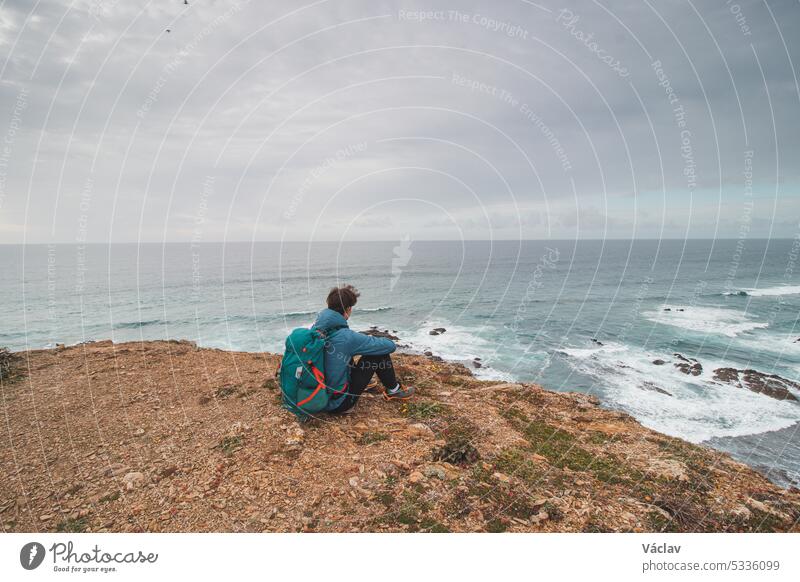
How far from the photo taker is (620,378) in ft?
70.8

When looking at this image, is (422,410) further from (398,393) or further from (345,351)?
(345,351)

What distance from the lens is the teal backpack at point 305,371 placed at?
537cm

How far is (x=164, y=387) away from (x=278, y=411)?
364 centimetres

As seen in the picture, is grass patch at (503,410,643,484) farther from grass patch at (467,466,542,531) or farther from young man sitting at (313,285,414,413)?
young man sitting at (313,285,414,413)

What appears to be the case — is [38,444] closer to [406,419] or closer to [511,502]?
[406,419]

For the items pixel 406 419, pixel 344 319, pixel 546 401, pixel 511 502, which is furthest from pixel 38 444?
pixel 546 401

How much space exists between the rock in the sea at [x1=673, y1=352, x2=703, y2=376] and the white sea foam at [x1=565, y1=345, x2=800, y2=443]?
1.11 feet

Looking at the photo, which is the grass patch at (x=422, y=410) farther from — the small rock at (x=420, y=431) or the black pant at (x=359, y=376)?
the black pant at (x=359, y=376)

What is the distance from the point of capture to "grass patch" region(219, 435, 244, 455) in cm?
529

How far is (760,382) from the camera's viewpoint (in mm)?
21359

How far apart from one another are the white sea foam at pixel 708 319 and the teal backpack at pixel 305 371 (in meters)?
41.7

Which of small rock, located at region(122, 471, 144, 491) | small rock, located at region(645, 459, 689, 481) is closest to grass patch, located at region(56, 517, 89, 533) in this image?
small rock, located at region(122, 471, 144, 491)

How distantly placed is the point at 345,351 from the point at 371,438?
1.47m

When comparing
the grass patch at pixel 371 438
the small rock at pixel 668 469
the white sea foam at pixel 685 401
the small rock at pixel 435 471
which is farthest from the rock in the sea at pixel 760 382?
the grass patch at pixel 371 438
